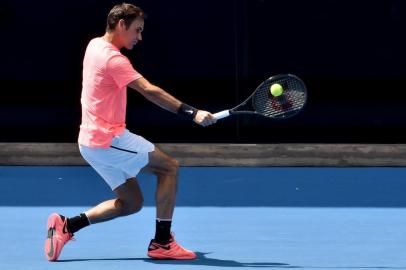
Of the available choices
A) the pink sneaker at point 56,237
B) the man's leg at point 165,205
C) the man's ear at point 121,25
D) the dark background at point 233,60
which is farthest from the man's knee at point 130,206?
the dark background at point 233,60

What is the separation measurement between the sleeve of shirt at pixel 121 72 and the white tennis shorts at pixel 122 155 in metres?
0.34

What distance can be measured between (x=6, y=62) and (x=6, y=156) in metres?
0.95

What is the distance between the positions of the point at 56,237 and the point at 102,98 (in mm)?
877

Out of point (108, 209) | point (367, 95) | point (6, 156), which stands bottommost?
point (108, 209)

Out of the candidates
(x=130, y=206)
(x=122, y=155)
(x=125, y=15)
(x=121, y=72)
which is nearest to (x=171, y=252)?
(x=130, y=206)

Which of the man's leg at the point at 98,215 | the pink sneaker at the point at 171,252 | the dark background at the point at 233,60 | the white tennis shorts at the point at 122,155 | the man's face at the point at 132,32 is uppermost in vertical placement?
the dark background at the point at 233,60

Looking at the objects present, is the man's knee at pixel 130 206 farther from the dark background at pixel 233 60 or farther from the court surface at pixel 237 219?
the dark background at pixel 233 60

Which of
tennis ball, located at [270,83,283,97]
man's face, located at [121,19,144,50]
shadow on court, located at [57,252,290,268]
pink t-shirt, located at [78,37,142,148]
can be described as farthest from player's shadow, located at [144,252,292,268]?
man's face, located at [121,19,144,50]

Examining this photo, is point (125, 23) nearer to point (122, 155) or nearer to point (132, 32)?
point (132, 32)

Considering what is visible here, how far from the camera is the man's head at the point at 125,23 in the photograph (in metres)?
7.14

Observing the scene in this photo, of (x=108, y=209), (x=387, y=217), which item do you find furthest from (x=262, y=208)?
(x=108, y=209)

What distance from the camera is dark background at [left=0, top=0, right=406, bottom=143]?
38.0 feet

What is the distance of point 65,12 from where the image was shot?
38.3 ft

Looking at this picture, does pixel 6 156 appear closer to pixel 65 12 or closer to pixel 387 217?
pixel 65 12
